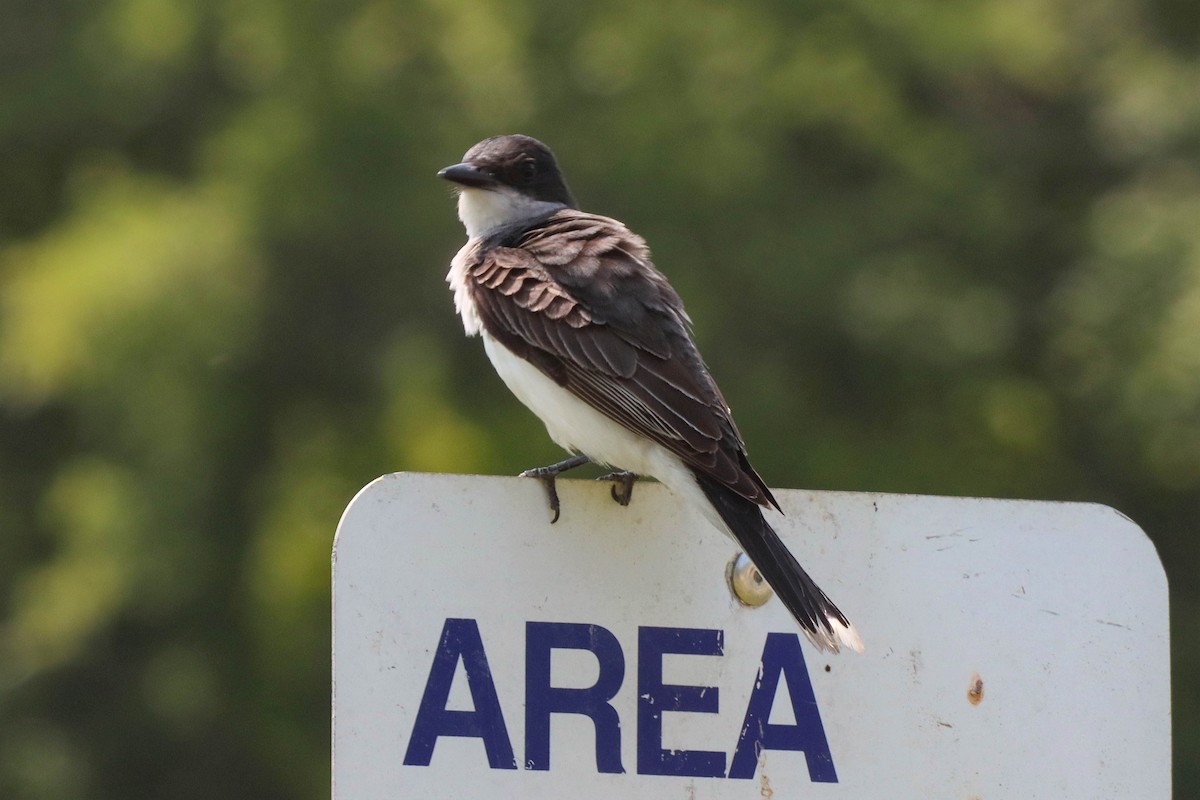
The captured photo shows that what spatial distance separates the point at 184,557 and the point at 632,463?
5.61 m

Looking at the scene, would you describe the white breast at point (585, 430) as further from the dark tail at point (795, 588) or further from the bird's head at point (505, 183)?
the bird's head at point (505, 183)

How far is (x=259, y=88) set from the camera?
9.79 metres

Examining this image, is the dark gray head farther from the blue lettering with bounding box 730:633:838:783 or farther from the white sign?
the blue lettering with bounding box 730:633:838:783

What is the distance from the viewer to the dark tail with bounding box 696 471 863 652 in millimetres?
2680

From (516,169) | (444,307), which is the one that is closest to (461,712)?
(516,169)

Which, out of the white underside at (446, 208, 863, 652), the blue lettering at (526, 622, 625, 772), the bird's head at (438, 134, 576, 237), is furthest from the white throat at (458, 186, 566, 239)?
the blue lettering at (526, 622, 625, 772)

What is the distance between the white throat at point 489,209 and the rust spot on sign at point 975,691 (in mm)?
2285

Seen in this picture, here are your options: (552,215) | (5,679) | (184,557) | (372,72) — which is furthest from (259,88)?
(552,215)

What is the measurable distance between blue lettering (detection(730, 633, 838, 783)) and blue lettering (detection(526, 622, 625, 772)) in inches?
8.1

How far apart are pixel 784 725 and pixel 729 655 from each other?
14 centimetres

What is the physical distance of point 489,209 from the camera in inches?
186

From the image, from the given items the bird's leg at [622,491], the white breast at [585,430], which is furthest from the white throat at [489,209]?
the bird's leg at [622,491]

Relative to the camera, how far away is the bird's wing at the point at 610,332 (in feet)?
10.9

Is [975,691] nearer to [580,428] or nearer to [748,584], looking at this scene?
[748,584]
